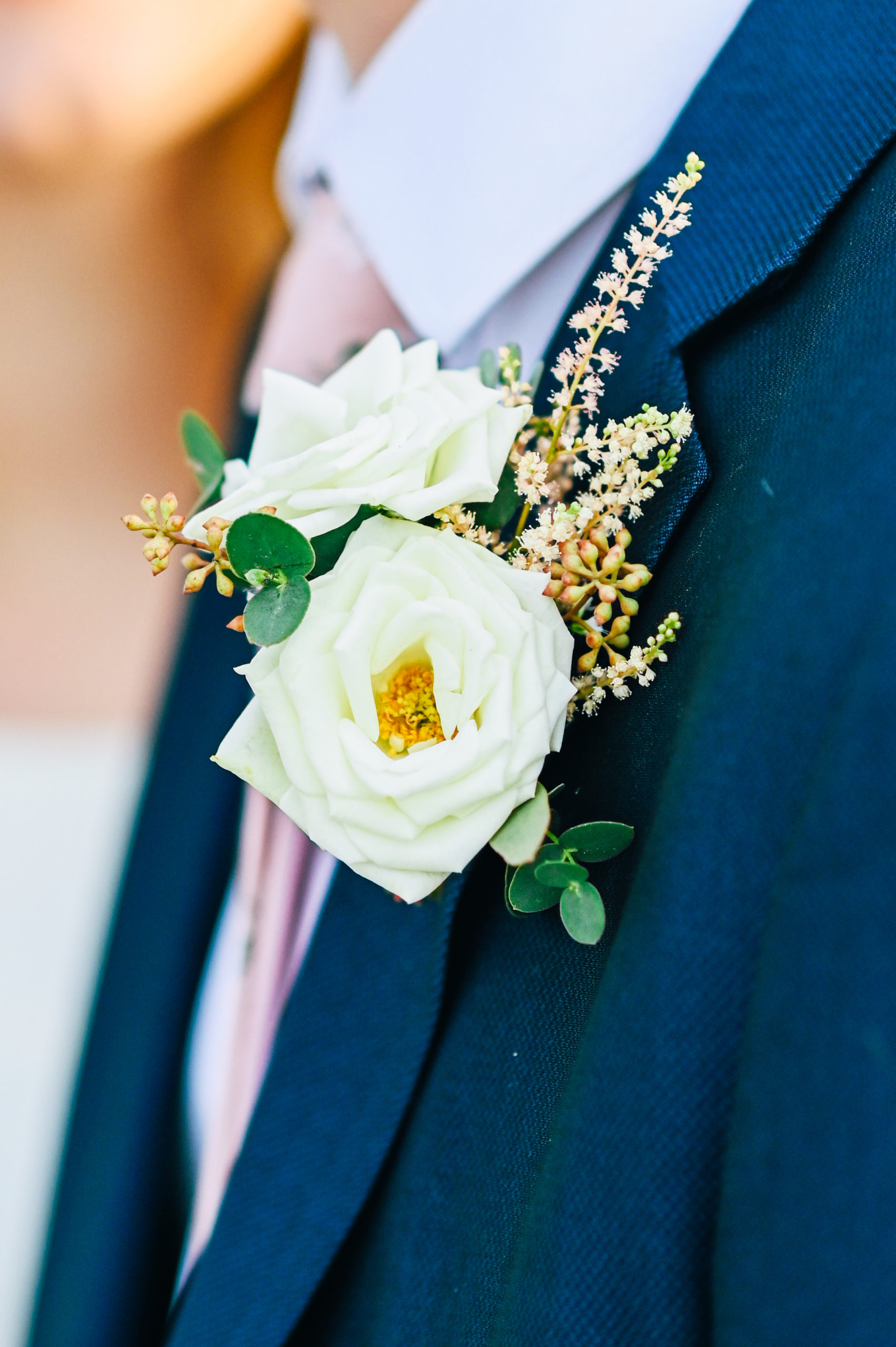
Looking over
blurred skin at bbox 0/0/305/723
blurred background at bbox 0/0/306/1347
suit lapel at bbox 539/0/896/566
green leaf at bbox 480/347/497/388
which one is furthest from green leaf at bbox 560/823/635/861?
blurred skin at bbox 0/0/305/723

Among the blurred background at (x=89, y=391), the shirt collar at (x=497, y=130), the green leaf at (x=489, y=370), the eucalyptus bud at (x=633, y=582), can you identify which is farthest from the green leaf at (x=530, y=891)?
the blurred background at (x=89, y=391)

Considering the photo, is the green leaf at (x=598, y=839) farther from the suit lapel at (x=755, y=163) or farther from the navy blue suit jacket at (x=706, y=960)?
the suit lapel at (x=755, y=163)

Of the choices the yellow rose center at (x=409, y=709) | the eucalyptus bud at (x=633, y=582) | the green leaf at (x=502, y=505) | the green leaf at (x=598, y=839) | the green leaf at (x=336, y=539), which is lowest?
the green leaf at (x=598, y=839)

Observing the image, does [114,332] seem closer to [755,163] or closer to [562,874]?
[755,163]

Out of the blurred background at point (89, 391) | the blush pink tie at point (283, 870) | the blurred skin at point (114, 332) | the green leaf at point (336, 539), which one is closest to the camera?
the green leaf at point (336, 539)

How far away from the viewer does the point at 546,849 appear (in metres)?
0.37

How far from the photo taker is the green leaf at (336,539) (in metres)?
0.37

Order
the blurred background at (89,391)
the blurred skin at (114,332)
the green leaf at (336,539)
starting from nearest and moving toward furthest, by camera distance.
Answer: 1. the green leaf at (336,539)
2. the blurred background at (89,391)
3. the blurred skin at (114,332)

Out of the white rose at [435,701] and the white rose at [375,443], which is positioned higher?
the white rose at [375,443]

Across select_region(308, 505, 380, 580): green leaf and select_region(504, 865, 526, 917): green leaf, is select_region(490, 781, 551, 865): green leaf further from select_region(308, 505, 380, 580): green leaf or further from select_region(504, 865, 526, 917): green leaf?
select_region(308, 505, 380, 580): green leaf

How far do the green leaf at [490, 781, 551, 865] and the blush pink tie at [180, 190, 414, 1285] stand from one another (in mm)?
298

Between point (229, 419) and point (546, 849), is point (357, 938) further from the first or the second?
point (229, 419)

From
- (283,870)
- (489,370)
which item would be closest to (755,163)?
(489,370)

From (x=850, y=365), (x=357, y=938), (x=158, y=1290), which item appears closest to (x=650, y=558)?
(x=850, y=365)
